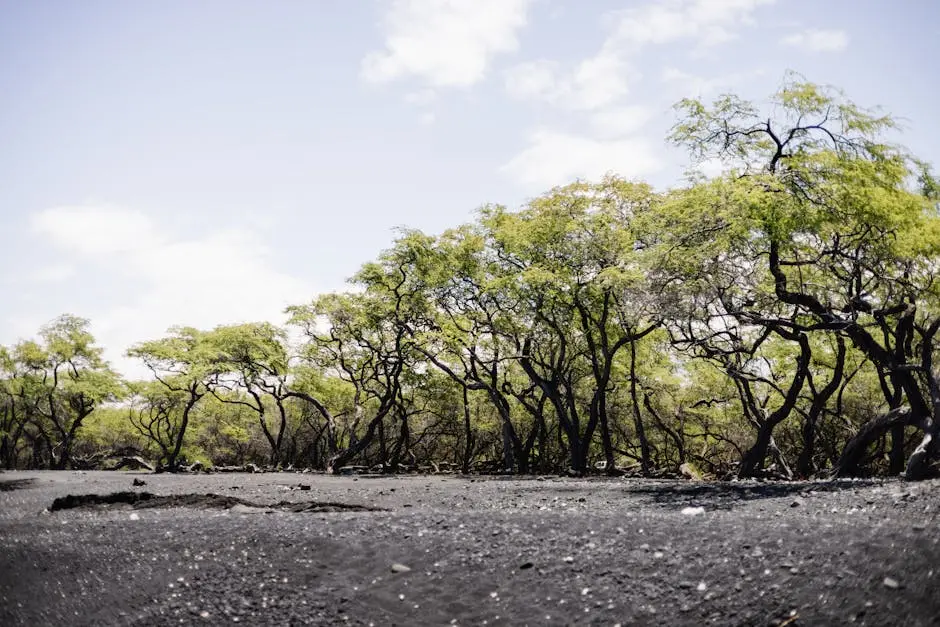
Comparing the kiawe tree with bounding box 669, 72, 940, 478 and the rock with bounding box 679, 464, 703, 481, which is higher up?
the kiawe tree with bounding box 669, 72, 940, 478

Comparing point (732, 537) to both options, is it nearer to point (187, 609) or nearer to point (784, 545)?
point (784, 545)

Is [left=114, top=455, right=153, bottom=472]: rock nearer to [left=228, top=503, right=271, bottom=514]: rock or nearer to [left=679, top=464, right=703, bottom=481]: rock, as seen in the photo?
[left=228, top=503, right=271, bottom=514]: rock

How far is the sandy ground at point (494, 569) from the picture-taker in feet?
16.5

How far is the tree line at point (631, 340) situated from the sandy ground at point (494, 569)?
690 centimetres

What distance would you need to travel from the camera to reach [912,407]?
1244 centimetres

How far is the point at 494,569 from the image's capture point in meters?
5.91

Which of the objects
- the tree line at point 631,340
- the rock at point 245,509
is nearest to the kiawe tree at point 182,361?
the tree line at point 631,340

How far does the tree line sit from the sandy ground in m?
6.90

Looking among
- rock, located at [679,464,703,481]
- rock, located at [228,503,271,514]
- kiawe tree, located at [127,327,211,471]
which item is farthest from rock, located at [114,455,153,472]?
rock, located at [679,464,703,481]

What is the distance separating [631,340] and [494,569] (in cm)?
1550

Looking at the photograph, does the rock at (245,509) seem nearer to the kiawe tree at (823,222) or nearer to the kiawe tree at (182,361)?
the kiawe tree at (823,222)

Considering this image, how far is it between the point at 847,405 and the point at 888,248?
17801 millimetres

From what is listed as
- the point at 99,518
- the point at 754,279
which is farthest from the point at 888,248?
the point at 99,518

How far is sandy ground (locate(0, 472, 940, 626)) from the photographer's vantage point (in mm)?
5023
